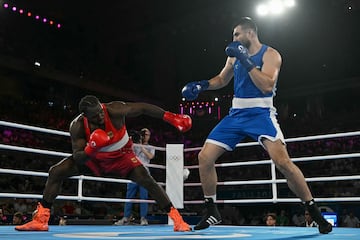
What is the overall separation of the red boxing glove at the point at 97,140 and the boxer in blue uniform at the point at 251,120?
0.65 m

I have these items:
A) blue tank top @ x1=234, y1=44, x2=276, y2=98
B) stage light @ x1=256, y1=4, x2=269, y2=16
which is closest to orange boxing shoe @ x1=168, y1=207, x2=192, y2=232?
blue tank top @ x1=234, y1=44, x2=276, y2=98

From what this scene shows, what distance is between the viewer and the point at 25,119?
438 inches

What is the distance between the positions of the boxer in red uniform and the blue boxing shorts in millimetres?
258

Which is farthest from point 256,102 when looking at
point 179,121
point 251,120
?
point 179,121

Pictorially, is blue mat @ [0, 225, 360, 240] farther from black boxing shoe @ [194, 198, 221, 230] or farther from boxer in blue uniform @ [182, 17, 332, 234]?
boxer in blue uniform @ [182, 17, 332, 234]

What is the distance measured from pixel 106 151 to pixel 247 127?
2.95 ft

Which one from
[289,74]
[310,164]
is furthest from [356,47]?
[310,164]

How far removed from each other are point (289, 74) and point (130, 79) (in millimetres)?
5211

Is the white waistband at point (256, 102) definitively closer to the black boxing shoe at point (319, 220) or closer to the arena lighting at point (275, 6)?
the black boxing shoe at point (319, 220)

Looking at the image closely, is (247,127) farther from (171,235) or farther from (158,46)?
(158,46)

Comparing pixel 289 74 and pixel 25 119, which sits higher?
pixel 289 74

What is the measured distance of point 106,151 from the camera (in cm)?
274

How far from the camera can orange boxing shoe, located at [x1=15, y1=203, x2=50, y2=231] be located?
2.65 meters

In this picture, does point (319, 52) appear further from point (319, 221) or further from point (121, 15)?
point (319, 221)
